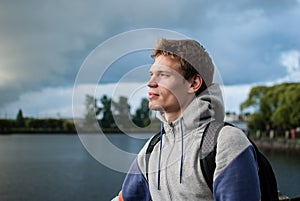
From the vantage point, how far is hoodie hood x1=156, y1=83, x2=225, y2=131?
0.96 meters

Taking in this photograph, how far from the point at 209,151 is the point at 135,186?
0.94ft

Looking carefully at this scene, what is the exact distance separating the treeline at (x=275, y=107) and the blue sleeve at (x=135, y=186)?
93.4 ft

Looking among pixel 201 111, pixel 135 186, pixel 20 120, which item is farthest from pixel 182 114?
pixel 20 120

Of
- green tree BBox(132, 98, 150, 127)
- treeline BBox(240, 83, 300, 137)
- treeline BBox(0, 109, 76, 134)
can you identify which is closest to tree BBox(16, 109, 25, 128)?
treeline BBox(0, 109, 76, 134)

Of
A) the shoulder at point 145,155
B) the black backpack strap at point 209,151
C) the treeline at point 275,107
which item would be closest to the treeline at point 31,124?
the treeline at point 275,107

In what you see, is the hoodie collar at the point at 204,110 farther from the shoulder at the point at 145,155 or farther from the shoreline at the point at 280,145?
the shoreline at the point at 280,145

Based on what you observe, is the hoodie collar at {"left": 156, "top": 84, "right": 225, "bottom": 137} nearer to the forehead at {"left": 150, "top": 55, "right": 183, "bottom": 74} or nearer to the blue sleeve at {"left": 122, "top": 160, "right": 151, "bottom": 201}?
the forehead at {"left": 150, "top": 55, "right": 183, "bottom": 74}

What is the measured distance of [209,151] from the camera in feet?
2.91

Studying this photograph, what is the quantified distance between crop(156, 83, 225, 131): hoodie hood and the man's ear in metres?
0.02

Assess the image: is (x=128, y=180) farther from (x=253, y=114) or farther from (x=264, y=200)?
(x=253, y=114)

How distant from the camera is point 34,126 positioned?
47781mm

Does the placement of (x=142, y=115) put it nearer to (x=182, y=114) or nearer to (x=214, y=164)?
(x=182, y=114)

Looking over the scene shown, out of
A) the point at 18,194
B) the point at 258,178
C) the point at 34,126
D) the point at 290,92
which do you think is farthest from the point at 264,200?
the point at 34,126

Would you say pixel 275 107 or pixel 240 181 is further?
pixel 275 107
